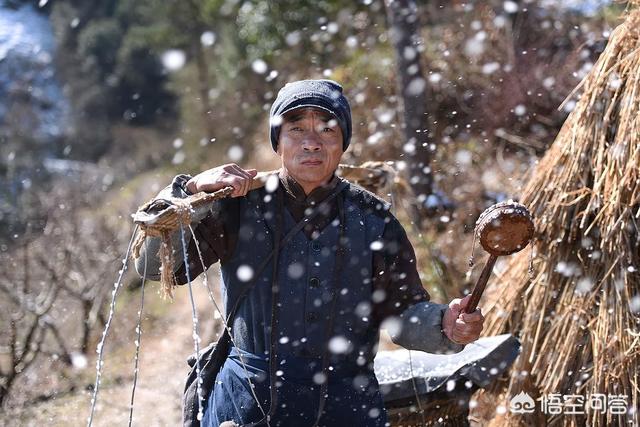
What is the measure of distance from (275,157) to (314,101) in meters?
9.12

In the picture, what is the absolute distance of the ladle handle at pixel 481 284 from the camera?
6.79 feet

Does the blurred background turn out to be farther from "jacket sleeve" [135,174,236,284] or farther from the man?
"jacket sleeve" [135,174,236,284]

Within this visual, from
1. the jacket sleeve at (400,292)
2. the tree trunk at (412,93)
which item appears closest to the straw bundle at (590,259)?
the jacket sleeve at (400,292)

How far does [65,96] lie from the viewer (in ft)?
78.9

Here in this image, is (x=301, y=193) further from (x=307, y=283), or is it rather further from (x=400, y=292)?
(x=400, y=292)

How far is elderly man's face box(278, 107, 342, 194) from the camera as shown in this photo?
229cm

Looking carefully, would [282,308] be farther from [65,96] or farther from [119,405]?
[65,96]

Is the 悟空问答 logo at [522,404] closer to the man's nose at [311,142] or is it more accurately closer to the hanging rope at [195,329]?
the hanging rope at [195,329]

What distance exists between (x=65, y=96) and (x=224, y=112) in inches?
373

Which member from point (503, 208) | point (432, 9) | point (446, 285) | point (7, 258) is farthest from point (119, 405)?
point (432, 9)

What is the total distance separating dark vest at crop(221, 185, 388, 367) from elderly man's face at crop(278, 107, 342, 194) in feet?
0.41

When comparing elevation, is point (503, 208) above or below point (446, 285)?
below

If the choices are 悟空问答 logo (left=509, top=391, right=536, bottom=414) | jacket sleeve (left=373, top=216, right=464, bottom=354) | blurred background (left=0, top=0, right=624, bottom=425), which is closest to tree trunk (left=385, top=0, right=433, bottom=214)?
blurred background (left=0, top=0, right=624, bottom=425)

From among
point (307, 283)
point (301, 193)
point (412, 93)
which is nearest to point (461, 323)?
point (307, 283)
